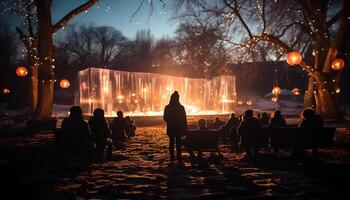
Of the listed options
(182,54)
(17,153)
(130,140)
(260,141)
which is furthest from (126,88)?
(182,54)

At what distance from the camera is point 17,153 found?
11.5m

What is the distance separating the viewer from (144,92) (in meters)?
32.2

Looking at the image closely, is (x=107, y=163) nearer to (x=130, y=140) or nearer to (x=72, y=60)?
(x=130, y=140)

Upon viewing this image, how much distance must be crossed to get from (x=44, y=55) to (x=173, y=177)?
14.6 metres

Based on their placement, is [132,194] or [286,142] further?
[286,142]

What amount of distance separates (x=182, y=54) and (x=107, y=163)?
5769 centimetres

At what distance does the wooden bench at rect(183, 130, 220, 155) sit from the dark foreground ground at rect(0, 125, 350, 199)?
0.42 meters

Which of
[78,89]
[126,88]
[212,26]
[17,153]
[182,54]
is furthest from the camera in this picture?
[182,54]

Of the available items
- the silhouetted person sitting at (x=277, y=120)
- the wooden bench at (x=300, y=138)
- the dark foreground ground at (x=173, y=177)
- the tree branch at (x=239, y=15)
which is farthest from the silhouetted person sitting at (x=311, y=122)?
the tree branch at (x=239, y=15)

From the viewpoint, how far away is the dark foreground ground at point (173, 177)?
6.50 metres

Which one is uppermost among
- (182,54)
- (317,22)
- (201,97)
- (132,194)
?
(182,54)

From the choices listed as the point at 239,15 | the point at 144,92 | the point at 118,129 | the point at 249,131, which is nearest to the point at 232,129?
the point at 249,131

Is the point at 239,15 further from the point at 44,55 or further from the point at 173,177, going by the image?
the point at 173,177

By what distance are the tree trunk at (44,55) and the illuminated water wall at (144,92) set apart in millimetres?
5487
